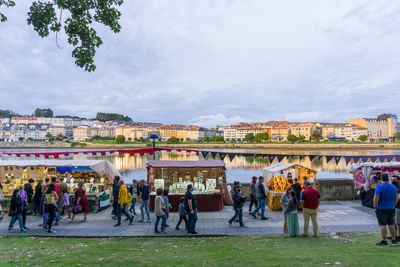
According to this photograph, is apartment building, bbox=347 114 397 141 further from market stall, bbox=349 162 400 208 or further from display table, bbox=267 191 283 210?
display table, bbox=267 191 283 210

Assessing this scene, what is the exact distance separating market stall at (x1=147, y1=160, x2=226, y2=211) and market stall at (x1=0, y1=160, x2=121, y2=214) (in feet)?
7.27

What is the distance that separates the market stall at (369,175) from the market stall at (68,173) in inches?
457

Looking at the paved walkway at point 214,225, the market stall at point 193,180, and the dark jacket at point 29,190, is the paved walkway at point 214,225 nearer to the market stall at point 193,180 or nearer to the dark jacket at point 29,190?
the market stall at point 193,180

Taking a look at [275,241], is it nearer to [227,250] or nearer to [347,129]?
[227,250]

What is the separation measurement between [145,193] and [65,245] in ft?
12.4

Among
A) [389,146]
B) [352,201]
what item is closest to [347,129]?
[389,146]

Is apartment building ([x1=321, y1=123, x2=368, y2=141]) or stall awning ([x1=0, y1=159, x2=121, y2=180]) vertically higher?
apartment building ([x1=321, y1=123, x2=368, y2=141])

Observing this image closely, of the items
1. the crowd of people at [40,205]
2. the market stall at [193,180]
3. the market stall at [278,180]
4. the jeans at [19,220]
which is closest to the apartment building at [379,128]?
the market stall at [278,180]

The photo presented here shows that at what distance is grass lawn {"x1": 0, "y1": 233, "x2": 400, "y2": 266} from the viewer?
5875 millimetres

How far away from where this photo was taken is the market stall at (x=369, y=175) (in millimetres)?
13469

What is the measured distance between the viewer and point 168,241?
8.44 metres

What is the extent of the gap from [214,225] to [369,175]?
28.2 feet

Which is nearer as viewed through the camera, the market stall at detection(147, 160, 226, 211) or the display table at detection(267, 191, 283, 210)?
the market stall at detection(147, 160, 226, 211)

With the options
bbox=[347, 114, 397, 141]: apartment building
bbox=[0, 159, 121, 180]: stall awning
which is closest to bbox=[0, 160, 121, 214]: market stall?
bbox=[0, 159, 121, 180]: stall awning
